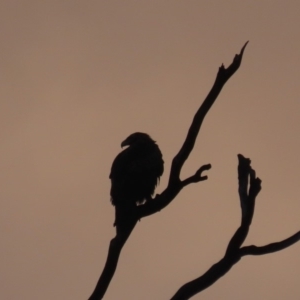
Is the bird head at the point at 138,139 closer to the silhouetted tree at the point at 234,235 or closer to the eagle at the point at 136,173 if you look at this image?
the eagle at the point at 136,173

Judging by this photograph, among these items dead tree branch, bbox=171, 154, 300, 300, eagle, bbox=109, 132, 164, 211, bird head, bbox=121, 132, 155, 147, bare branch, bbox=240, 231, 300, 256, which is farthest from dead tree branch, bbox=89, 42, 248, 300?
bird head, bbox=121, 132, 155, 147

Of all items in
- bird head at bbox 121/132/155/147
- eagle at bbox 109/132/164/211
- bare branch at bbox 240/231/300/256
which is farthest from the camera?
bird head at bbox 121/132/155/147

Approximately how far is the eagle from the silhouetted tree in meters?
2.98

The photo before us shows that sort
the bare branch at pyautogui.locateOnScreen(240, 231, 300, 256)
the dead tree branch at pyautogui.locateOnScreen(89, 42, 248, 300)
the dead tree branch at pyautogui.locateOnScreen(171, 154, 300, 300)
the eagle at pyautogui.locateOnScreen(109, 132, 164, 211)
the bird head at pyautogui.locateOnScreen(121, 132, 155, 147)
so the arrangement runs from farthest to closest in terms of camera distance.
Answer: the bird head at pyautogui.locateOnScreen(121, 132, 155, 147)
the eagle at pyautogui.locateOnScreen(109, 132, 164, 211)
the dead tree branch at pyautogui.locateOnScreen(89, 42, 248, 300)
the bare branch at pyautogui.locateOnScreen(240, 231, 300, 256)
the dead tree branch at pyautogui.locateOnScreen(171, 154, 300, 300)

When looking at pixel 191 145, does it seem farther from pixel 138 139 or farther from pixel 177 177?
pixel 138 139

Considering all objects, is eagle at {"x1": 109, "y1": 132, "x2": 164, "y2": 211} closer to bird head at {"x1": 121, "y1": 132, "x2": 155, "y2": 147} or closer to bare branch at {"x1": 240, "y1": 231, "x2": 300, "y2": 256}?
bird head at {"x1": 121, "y1": 132, "x2": 155, "y2": 147}

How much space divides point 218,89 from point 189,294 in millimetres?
1632

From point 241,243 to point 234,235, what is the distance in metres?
0.08

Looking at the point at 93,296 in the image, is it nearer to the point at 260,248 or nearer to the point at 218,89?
the point at 260,248

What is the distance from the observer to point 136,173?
27.6 feet

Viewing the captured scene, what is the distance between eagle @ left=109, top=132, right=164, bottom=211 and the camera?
8.20 m

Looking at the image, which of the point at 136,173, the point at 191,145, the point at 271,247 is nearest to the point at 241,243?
the point at 271,247

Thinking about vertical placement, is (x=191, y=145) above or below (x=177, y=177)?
above

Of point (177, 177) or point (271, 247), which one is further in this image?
point (177, 177)
